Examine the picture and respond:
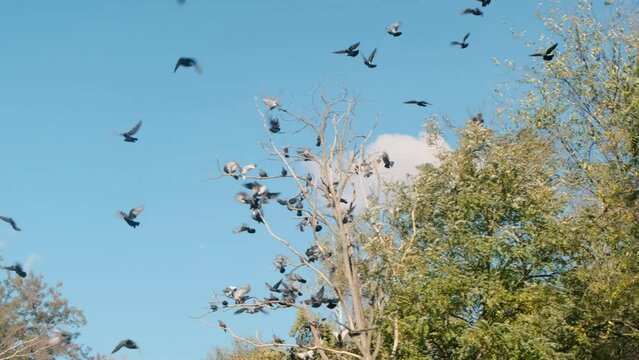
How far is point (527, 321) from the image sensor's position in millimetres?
29484

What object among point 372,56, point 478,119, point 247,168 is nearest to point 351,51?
point 372,56

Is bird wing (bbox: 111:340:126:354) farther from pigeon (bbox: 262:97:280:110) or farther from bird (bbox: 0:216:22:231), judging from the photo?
pigeon (bbox: 262:97:280:110)

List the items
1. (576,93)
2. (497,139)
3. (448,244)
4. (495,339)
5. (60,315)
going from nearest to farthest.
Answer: (495,339)
(448,244)
(576,93)
(497,139)
(60,315)

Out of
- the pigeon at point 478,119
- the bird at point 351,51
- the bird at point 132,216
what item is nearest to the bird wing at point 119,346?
the bird at point 132,216

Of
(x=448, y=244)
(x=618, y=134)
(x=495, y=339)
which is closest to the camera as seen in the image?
(x=618, y=134)

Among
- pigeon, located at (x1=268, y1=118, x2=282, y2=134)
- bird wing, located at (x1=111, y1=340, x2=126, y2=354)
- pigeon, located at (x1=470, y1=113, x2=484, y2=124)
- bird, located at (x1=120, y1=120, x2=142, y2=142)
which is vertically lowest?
bird wing, located at (x1=111, y1=340, x2=126, y2=354)

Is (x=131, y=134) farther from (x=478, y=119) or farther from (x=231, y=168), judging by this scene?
(x=478, y=119)

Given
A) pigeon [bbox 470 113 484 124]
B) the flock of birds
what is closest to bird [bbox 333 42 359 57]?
the flock of birds

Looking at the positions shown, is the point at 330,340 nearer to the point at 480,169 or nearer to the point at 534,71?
the point at 480,169

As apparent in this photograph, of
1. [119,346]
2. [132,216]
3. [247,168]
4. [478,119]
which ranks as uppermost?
[478,119]

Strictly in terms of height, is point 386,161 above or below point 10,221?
above

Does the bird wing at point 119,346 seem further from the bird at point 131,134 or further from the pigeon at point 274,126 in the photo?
the pigeon at point 274,126

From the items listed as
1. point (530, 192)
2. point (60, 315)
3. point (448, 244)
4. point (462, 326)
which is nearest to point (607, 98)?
point (530, 192)

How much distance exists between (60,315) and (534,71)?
235 ft
